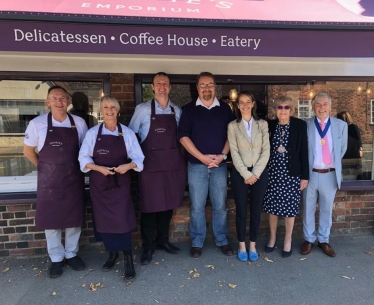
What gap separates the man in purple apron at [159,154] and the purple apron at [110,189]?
271 millimetres

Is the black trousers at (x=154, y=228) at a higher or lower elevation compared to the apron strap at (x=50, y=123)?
lower

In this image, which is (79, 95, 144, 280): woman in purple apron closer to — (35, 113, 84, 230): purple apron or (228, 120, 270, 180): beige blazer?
(35, 113, 84, 230): purple apron

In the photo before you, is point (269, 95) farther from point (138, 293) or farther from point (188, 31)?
point (138, 293)

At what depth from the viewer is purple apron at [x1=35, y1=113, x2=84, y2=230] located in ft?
9.77

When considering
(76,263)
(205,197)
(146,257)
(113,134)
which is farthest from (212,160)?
(76,263)

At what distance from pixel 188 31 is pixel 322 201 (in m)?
2.38

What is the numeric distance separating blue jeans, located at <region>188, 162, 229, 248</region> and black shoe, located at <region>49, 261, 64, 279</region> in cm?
143

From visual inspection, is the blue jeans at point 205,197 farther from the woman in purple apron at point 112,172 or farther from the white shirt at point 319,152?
the white shirt at point 319,152

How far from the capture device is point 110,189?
3.00 m

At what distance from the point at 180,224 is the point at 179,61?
196 cm

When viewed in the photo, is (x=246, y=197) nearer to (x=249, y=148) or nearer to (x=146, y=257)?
(x=249, y=148)

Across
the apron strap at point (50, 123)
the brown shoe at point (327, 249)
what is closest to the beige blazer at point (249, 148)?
the brown shoe at point (327, 249)

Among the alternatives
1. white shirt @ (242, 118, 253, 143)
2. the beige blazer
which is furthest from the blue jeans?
white shirt @ (242, 118, 253, 143)

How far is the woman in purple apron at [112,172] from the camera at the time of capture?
116 inches
